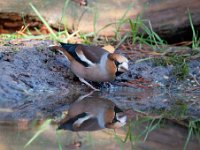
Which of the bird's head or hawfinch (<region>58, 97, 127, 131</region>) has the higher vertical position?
the bird's head

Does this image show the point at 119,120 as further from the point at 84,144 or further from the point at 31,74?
the point at 31,74

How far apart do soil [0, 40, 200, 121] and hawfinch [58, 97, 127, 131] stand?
0.12 meters

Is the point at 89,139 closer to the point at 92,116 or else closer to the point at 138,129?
the point at 138,129

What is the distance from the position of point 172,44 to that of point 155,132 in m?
A: 4.08

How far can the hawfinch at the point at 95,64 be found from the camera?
21.0 ft

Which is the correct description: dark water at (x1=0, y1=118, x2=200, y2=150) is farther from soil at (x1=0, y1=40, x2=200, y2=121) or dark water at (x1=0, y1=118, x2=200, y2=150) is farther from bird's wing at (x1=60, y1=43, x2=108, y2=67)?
bird's wing at (x1=60, y1=43, x2=108, y2=67)

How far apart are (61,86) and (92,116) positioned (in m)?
1.50

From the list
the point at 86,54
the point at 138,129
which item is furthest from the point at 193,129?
the point at 86,54

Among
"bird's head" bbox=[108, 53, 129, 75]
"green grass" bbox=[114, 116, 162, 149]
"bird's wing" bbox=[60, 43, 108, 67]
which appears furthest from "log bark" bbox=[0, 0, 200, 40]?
"green grass" bbox=[114, 116, 162, 149]

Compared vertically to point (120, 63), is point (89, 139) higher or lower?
lower

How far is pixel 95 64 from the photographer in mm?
6457

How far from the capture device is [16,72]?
6457 mm

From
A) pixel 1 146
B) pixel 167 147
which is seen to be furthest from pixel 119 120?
pixel 1 146

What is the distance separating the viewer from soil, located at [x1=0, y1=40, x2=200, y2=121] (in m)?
5.55
